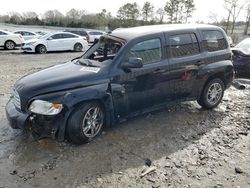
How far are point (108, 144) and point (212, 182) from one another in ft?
5.44

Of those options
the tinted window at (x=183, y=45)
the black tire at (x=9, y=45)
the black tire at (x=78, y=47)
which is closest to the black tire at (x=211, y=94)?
the tinted window at (x=183, y=45)

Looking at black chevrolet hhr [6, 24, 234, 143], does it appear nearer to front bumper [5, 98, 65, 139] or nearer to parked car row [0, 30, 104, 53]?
front bumper [5, 98, 65, 139]

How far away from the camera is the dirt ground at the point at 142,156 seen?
3.46 meters

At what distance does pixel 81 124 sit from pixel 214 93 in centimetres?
324

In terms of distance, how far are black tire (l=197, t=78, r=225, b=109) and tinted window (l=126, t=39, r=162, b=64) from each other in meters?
1.54

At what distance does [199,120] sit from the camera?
5434 millimetres

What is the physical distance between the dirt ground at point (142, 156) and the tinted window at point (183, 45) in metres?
1.30

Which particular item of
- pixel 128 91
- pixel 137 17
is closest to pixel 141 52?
pixel 128 91

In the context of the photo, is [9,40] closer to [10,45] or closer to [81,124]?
[10,45]

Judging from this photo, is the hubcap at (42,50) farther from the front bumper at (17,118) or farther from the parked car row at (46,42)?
the front bumper at (17,118)

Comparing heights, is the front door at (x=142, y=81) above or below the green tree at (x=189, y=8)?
below

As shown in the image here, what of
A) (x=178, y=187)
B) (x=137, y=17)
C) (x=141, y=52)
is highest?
(x=137, y=17)

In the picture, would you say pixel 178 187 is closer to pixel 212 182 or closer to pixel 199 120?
pixel 212 182

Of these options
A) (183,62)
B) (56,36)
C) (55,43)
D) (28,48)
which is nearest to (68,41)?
(56,36)
